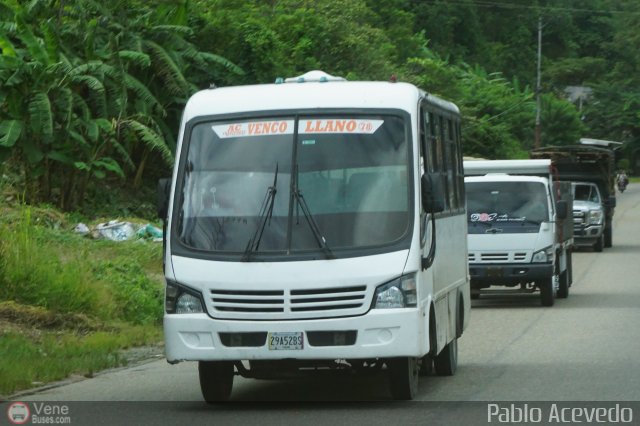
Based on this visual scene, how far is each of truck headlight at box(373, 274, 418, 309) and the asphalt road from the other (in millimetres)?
856

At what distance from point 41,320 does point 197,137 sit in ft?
20.2

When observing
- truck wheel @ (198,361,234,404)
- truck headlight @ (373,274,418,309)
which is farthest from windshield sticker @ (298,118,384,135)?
truck wheel @ (198,361,234,404)

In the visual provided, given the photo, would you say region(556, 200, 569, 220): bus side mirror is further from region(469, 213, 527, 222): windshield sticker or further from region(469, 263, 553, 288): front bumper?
region(469, 263, 553, 288): front bumper

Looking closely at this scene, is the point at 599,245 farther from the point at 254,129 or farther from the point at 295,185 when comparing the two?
the point at 295,185

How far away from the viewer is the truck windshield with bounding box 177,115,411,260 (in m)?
11.5

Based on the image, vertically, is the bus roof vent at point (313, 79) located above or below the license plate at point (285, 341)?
above

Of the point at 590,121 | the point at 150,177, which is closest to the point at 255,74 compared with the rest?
the point at 150,177

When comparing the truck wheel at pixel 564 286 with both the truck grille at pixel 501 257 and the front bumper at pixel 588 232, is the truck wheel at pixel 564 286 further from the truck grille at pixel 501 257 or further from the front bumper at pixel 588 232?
the front bumper at pixel 588 232

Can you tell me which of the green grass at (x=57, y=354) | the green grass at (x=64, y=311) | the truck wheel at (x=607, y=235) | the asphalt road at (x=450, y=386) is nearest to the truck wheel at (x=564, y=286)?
the asphalt road at (x=450, y=386)

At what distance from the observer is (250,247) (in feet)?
37.6

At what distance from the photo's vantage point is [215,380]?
1201cm

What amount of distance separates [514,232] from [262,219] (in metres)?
12.2

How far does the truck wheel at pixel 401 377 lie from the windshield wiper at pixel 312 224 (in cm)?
108

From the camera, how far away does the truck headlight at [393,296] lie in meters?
11.2
